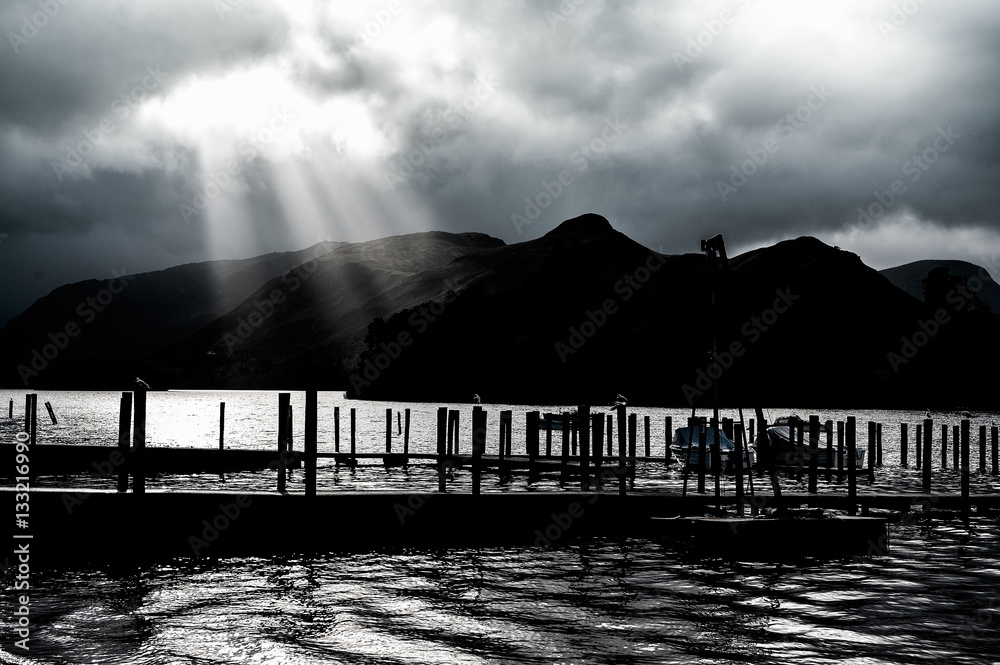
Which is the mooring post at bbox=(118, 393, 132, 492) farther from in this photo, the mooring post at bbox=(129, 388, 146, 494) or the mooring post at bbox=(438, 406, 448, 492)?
the mooring post at bbox=(438, 406, 448, 492)

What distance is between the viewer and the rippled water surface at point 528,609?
43.9ft

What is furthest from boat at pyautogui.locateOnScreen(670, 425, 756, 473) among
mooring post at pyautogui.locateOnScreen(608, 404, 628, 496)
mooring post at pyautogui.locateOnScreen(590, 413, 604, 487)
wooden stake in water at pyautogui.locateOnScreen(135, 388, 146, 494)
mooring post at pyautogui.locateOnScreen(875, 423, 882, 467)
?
wooden stake in water at pyautogui.locateOnScreen(135, 388, 146, 494)

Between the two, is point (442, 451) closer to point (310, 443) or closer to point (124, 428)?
point (310, 443)

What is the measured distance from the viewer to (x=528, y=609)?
53.0ft

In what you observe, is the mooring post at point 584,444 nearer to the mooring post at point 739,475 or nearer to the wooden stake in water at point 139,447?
the mooring post at point 739,475

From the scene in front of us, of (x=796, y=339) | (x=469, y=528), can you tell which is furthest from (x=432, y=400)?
(x=469, y=528)

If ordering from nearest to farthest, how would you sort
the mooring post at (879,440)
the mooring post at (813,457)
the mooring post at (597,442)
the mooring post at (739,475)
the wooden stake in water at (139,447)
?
the wooden stake in water at (139,447)
the mooring post at (739,475)
the mooring post at (597,442)
the mooring post at (813,457)
the mooring post at (879,440)

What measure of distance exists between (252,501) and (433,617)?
7700 mm

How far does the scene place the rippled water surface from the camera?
43.9 ft
